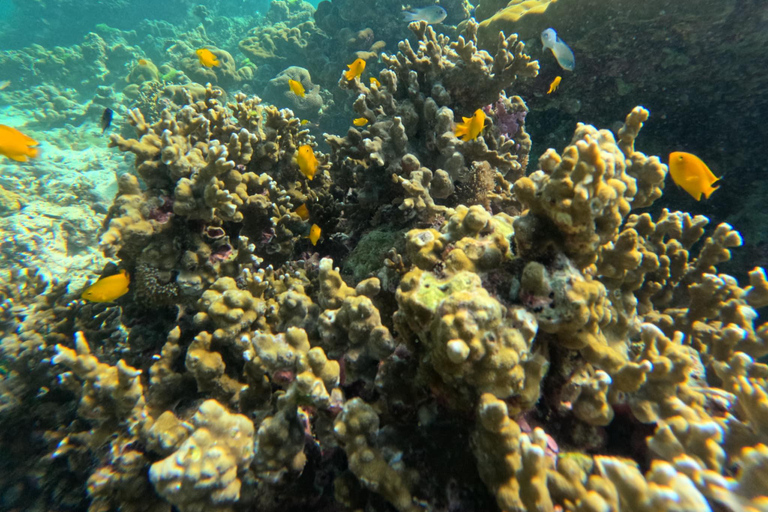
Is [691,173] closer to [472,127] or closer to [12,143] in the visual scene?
[472,127]

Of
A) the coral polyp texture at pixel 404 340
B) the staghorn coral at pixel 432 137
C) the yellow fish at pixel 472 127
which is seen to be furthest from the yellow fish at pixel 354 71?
the yellow fish at pixel 472 127

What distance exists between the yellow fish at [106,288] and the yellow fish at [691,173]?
205 inches

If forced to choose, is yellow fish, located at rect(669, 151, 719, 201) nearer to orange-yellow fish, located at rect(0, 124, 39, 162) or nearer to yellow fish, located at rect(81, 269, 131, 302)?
yellow fish, located at rect(81, 269, 131, 302)

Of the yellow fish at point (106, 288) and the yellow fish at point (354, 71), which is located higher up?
the yellow fish at point (354, 71)

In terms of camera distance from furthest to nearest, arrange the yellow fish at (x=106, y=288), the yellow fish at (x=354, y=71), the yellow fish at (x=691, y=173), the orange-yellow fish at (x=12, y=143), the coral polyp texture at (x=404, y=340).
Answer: the yellow fish at (x=354, y=71) < the orange-yellow fish at (x=12, y=143) < the yellow fish at (x=691, y=173) < the yellow fish at (x=106, y=288) < the coral polyp texture at (x=404, y=340)

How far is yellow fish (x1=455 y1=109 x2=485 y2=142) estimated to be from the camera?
325 centimetres

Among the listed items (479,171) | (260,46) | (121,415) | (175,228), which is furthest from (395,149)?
(260,46)

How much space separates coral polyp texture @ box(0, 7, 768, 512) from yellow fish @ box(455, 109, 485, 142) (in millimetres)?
227

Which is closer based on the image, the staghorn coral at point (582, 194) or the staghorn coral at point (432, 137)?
the staghorn coral at point (582, 194)

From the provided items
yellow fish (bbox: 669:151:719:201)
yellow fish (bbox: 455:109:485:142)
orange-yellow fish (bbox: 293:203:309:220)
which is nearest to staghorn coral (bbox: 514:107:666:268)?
yellow fish (bbox: 455:109:485:142)

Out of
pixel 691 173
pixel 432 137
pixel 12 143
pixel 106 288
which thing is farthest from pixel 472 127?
pixel 12 143

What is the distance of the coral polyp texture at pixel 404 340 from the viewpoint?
5.24 feet

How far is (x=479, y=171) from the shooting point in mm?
3684

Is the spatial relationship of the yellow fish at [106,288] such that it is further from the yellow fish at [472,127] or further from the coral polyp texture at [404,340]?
the yellow fish at [472,127]
